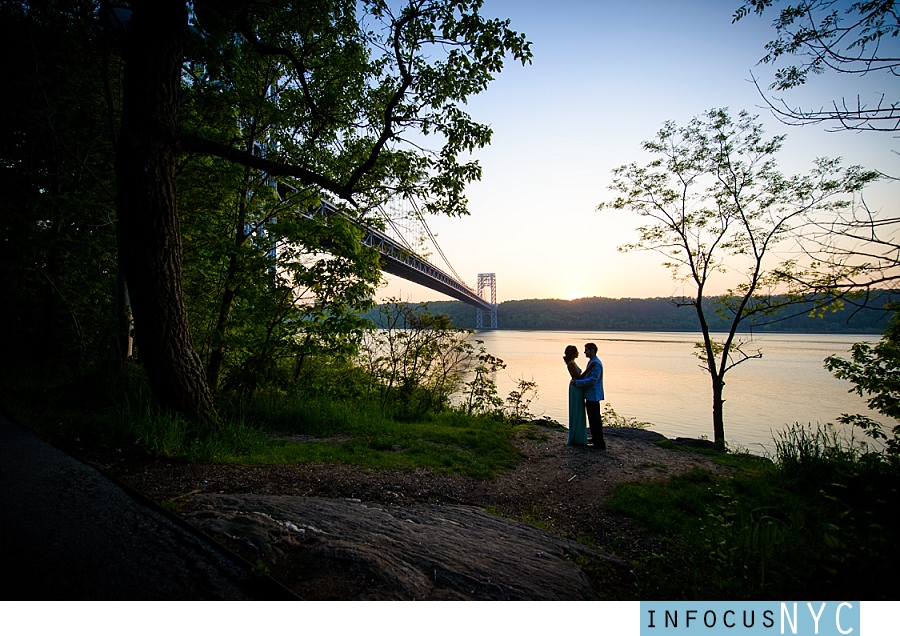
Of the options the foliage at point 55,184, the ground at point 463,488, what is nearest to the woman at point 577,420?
the ground at point 463,488

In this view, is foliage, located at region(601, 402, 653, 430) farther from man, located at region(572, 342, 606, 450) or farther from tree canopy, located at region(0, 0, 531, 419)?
tree canopy, located at region(0, 0, 531, 419)

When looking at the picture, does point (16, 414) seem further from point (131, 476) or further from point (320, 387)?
point (320, 387)

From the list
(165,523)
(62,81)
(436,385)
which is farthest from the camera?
(436,385)

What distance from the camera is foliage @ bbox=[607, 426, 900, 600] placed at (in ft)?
5.30

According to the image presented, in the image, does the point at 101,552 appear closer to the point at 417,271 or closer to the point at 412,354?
the point at 412,354

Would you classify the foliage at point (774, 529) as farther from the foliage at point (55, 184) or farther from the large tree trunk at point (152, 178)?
the foliage at point (55, 184)

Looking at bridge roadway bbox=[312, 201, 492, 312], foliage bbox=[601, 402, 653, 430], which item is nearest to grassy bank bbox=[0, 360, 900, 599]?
foliage bbox=[601, 402, 653, 430]

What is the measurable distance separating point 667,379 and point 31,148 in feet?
77.7

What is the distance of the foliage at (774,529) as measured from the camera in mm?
1615

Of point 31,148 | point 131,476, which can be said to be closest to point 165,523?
point 131,476

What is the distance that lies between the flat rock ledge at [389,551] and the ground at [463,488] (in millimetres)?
110

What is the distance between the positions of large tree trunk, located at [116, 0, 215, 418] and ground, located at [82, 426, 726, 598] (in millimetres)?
1156

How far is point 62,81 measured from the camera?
6.78 meters

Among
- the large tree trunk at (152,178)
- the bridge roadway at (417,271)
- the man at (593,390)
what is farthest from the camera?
the bridge roadway at (417,271)
